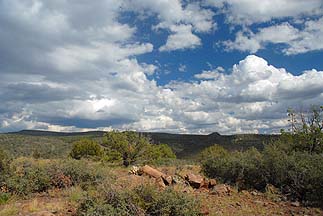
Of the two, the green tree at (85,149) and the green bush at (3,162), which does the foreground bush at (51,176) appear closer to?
the green bush at (3,162)

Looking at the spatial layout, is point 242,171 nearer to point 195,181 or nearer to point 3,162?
point 195,181

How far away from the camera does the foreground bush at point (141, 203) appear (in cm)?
1041

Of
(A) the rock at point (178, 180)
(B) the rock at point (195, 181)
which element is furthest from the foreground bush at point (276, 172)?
(A) the rock at point (178, 180)

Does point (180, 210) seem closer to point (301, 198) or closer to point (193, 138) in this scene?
point (301, 198)

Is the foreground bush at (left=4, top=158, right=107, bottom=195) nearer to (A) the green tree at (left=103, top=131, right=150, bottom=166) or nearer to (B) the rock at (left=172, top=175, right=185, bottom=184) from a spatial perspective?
(B) the rock at (left=172, top=175, right=185, bottom=184)

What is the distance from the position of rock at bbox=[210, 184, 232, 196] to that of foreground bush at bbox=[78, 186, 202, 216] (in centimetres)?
381

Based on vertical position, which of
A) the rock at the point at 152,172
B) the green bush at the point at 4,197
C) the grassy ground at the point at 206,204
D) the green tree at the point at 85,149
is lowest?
the grassy ground at the point at 206,204

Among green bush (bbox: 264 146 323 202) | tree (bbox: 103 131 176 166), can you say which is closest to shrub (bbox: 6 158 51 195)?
green bush (bbox: 264 146 323 202)

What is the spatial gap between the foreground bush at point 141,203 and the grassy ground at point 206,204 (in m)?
0.65

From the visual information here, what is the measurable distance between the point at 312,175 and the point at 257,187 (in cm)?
298

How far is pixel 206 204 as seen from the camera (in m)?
12.6

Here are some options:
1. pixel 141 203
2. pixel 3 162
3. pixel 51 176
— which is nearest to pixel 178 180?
pixel 141 203

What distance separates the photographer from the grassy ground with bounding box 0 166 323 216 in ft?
37.0

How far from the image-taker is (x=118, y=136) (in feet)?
103
